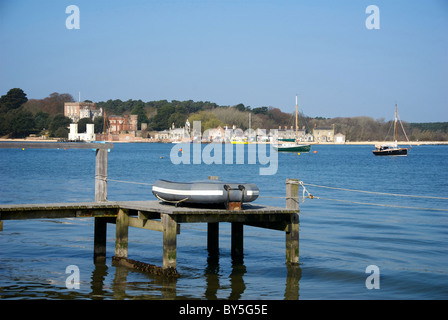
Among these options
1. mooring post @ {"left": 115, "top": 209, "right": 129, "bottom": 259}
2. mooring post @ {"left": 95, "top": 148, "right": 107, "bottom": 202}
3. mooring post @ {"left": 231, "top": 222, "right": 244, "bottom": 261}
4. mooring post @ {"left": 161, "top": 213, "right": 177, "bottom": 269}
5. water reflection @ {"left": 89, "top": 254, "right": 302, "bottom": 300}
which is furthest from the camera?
mooring post @ {"left": 231, "top": 222, "right": 244, "bottom": 261}

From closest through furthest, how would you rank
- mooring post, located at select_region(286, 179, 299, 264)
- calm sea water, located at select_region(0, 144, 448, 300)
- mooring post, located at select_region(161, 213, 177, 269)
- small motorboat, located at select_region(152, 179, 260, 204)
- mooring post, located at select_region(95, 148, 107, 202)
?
mooring post, located at select_region(161, 213, 177, 269), small motorboat, located at select_region(152, 179, 260, 204), calm sea water, located at select_region(0, 144, 448, 300), mooring post, located at select_region(286, 179, 299, 264), mooring post, located at select_region(95, 148, 107, 202)

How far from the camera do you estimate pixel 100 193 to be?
1358cm

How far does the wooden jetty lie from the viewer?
11828 millimetres

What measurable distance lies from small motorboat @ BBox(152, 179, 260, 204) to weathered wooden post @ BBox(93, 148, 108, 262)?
1.91 meters

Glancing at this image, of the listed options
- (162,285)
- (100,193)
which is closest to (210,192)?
(162,285)

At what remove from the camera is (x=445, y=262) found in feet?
51.8

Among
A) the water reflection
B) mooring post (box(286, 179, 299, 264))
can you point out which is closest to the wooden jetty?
mooring post (box(286, 179, 299, 264))

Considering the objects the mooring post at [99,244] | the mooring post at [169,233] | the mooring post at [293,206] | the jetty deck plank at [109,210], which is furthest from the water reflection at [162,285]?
the jetty deck plank at [109,210]

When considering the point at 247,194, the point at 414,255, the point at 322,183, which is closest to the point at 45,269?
the point at 247,194

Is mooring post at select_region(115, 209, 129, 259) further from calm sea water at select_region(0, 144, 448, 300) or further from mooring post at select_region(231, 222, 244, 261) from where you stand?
mooring post at select_region(231, 222, 244, 261)

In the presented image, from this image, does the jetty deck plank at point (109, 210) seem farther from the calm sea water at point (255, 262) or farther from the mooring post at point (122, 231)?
the calm sea water at point (255, 262)

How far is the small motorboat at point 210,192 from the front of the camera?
1199cm

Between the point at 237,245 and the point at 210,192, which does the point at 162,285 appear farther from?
the point at 237,245

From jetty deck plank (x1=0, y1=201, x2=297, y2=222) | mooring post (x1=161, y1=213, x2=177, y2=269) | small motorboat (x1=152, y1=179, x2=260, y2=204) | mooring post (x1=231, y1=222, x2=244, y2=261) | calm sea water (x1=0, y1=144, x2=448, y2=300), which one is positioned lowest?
calm sea water (x1=0, y1=144, x2=448, y2=300)
